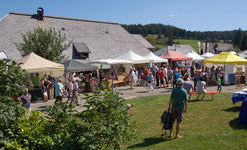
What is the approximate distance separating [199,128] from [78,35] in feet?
76.0

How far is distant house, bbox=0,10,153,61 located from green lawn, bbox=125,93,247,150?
52.3ft

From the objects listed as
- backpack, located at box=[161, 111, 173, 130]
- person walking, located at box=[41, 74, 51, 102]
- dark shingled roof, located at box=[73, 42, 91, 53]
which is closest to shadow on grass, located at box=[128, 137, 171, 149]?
backpack, located at box=[161, 111, 173, 130]

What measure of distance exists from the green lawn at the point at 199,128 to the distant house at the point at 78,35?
1596cm

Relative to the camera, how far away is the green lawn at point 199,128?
6.01 meters

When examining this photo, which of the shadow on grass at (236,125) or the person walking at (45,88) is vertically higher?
the person walking at (45,88)

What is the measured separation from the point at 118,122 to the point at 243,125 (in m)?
5.64

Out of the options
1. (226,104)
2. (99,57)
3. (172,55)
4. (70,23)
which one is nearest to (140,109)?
(226,104)

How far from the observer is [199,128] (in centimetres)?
741

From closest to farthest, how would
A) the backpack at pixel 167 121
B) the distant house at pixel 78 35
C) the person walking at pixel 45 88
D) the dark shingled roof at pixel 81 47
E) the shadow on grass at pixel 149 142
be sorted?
the shadow on grass at pixel 149 142
the backpack at pixel 167 121
the person walking at pixel 45 88
the distant house at pixel 78 35
the dark shingled roof at pixel 81 47

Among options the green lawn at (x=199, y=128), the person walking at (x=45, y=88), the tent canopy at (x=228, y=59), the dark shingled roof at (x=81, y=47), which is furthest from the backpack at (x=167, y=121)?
the dark shingled roof at (x=81, y=47)

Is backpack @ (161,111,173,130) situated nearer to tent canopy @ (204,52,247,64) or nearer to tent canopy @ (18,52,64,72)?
tent canopy @ (18,52,64,72)

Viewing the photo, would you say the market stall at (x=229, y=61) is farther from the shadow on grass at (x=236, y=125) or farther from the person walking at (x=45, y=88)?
the person walking at (x=45, y=88)

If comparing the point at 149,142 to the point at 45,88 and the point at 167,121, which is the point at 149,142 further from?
the point at 45,88

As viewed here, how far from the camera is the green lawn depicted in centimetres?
601
